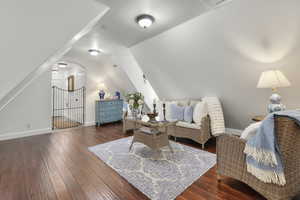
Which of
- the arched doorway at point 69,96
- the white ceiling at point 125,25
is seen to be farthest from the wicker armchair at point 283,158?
the arched doorway at point 69,96

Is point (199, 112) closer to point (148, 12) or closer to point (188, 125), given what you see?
point (188, 125)

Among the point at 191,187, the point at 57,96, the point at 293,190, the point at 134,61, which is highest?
the point at 134,61

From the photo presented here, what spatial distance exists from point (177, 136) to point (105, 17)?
9.95 feet

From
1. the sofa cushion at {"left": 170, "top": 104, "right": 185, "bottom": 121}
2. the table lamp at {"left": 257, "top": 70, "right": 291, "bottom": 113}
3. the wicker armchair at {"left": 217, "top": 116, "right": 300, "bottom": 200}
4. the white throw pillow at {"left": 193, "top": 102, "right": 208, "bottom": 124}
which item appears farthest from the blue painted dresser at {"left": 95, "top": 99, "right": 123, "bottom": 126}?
the table lamp at {"left": 257, "top": 70, "right": 291, "bottom": 113}

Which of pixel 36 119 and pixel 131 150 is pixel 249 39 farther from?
pixel 36 119

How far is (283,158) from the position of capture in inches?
55.8

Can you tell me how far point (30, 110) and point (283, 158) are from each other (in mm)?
5506

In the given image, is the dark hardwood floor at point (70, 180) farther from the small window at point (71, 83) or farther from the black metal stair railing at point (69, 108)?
the small window at point (71, 83)

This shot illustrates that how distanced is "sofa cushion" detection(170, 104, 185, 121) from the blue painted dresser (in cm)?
261

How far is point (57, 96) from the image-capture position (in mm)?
7105

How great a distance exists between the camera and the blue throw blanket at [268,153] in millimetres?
1373

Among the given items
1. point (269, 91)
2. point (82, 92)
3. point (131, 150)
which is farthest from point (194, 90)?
point (82, 92)

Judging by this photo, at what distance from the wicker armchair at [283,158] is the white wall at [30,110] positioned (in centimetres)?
485

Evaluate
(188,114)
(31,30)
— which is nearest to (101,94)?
(188,114)
